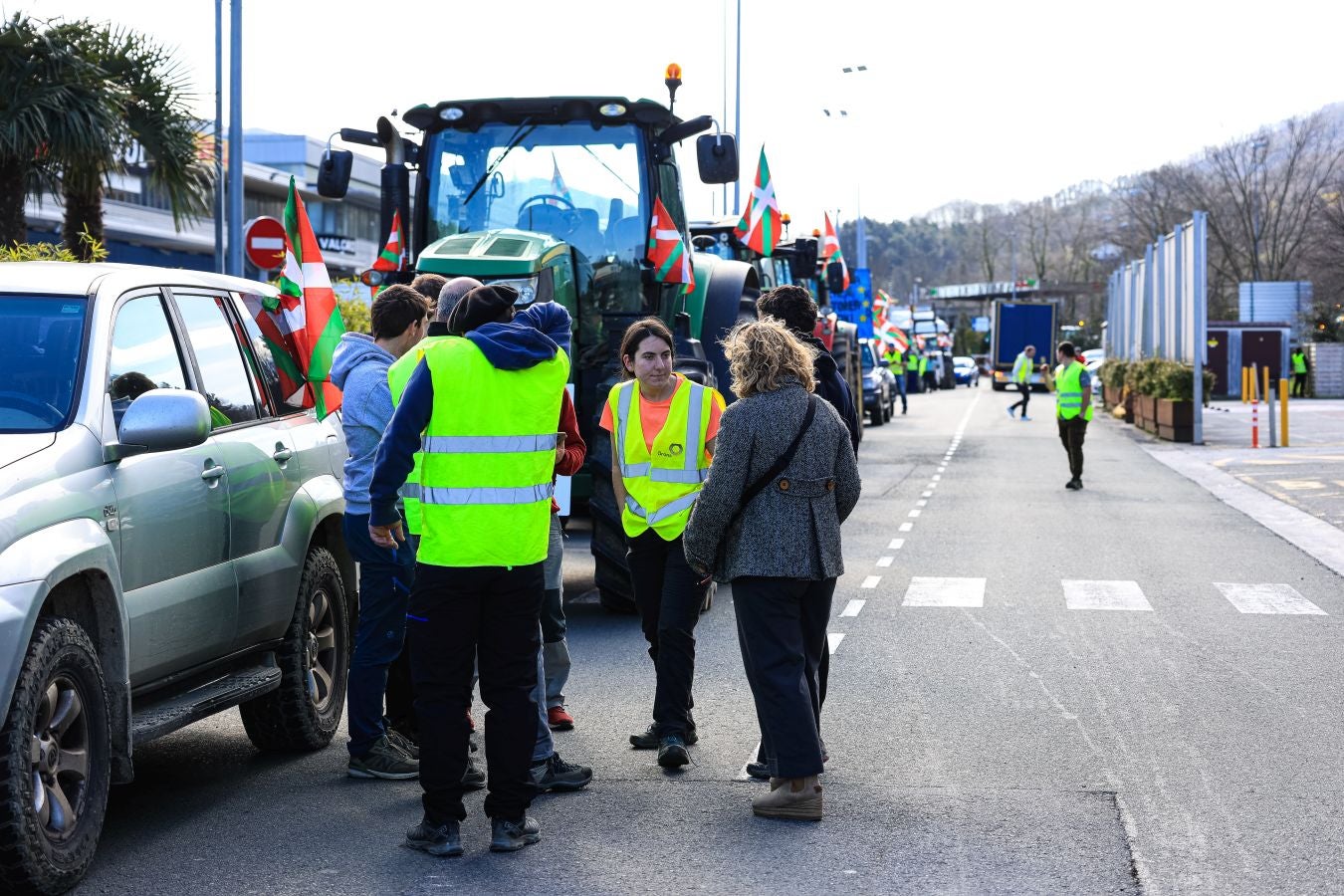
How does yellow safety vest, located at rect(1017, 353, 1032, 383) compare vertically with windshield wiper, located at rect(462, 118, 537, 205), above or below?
below

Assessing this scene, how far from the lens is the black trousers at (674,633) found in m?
7.20

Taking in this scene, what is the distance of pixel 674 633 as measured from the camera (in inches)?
284

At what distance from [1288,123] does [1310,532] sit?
69904 millimetres

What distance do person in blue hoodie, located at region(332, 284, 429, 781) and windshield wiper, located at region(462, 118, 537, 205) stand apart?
5.70 metres

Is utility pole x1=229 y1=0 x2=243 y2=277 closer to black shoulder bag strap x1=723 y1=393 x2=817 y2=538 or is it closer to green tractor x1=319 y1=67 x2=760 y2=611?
green tractor x1=319 y1=67 x2=760 y2=611

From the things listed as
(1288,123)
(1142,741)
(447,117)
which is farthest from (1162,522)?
(1288,123)

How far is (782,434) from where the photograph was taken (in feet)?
20.5

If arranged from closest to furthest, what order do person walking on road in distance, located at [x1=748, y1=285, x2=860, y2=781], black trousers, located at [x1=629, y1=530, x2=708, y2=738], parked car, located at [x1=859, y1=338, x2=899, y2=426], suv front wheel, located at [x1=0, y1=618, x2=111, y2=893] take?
suv front wheel, located at [x1=0, y1=618, x2=111, y2=893]
person walking on road in distance, located at [x1=748, y1=285, x2=860, y2=781]
black trousers, located at [x1=629, y1=530, x2=708, y2=738]
parked car, located at [x1=859, y1=338, x2=899, y2=426]

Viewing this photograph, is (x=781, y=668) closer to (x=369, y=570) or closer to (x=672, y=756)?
(x=672, y=756)

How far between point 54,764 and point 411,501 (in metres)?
1.71

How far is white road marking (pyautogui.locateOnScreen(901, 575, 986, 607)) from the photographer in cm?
1183

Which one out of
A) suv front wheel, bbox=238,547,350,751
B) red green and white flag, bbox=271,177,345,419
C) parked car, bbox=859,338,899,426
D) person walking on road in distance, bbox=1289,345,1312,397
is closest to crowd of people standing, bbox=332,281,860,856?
suv front wheel, bbox=238,547,350,751

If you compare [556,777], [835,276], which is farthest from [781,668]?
[835,276]

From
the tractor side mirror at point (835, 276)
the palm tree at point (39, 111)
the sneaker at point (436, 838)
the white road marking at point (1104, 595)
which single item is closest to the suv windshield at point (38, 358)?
the sneaker at point (436, 838)
